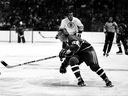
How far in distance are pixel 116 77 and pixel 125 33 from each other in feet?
24.4

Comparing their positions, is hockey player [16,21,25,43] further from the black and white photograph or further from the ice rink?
the ice rink

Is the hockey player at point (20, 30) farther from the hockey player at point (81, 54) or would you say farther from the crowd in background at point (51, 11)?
the hockey player at point (81, 54)

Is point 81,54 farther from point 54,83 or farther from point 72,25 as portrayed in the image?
point 72,25

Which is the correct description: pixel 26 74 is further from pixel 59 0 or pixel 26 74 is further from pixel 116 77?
pixel 59 0

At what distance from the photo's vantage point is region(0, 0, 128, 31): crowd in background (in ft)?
86.3

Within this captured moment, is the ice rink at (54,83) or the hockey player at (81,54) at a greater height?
the hockey player at (81,54)

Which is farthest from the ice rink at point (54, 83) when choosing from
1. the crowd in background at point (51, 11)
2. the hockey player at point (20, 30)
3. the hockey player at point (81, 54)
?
the crowd in background at point (51, 11)

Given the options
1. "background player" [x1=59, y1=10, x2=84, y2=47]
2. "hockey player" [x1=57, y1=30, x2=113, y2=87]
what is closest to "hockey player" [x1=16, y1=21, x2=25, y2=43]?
"background player" [x1=59, y1=10, x2=84, y2=47]

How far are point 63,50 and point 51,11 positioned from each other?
18.8 metres

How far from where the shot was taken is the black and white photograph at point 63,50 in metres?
7.20

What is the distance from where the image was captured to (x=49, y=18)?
2662cm

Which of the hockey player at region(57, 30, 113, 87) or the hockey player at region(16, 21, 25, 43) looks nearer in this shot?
the hockey player at region(57, 30, 113, 87)

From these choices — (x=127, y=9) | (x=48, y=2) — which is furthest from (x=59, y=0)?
(x=127, y=9)

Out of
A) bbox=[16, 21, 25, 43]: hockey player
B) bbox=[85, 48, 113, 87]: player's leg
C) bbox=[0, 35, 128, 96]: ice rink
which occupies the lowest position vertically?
bbox=[16, 21, 25, 43]: hockey player
